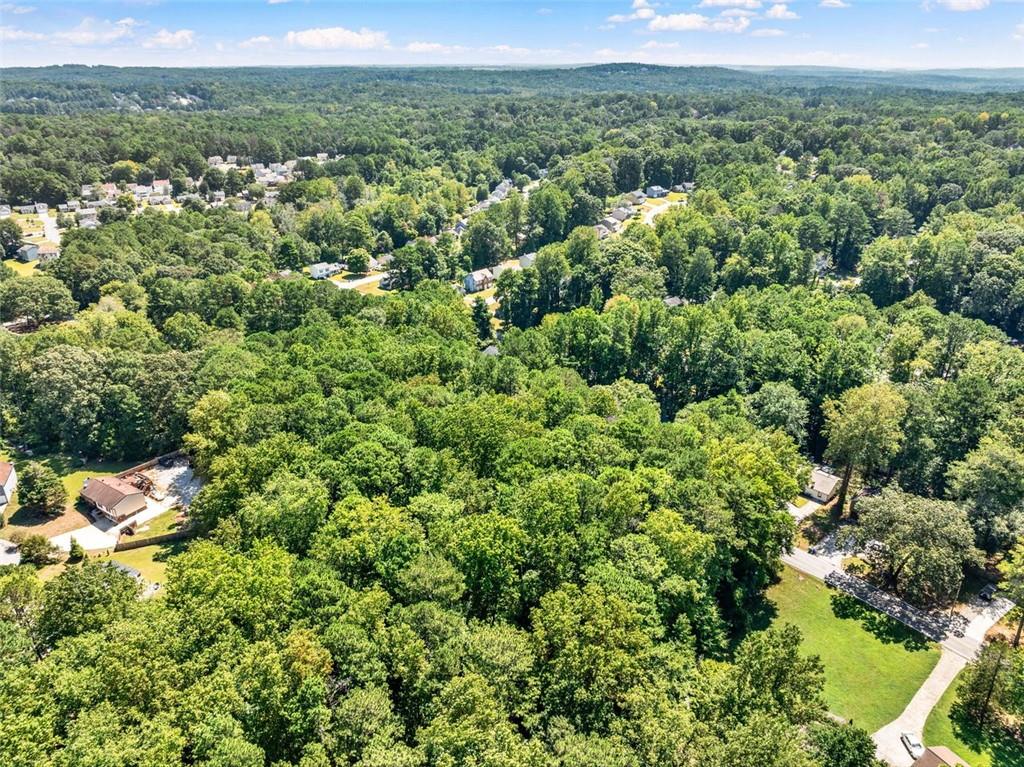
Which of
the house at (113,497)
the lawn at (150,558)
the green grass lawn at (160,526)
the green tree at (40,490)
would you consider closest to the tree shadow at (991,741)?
the lawn at (150,558)

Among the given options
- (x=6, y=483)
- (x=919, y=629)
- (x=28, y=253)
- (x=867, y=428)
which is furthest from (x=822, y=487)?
(x=28, y=253)

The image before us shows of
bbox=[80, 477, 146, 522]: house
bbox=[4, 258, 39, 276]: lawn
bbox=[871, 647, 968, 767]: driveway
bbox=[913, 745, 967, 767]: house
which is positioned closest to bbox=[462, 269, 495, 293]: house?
bbox=[80, 477, 146, 522]: house

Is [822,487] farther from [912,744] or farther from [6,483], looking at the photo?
[6,483]

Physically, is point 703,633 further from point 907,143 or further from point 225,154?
point 225,154

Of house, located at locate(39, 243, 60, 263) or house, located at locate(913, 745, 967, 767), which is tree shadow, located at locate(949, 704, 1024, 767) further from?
house, located at locate(39, 243, 60, 263)

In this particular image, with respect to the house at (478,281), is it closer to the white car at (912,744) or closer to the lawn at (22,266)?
the lawn at (22,266)

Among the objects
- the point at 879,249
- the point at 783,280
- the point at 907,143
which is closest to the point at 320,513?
the point at 783,280
